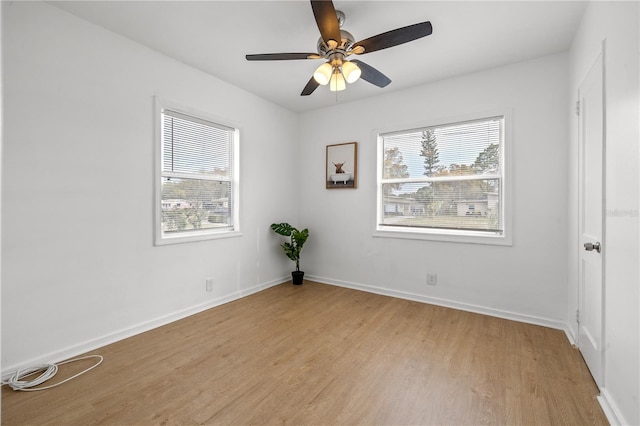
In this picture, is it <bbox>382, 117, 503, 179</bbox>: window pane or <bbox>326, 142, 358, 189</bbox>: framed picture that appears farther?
<bbox>326, 142, 358, 189</bbox>: framed picture

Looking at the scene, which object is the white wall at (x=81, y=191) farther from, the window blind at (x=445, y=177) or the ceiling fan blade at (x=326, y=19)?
the window blind at (x=445, y=177)

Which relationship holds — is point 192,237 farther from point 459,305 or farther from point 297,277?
point 459,305

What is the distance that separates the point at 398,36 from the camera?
2033mm

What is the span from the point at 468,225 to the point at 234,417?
296cm

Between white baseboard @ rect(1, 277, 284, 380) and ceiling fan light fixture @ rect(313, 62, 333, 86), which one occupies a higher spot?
ceiling fan light fixture @ rect(313, 62, 333, 86)

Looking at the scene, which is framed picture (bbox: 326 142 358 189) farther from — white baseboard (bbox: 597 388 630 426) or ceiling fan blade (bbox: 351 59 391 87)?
white baseboard (bbox: 597 388 630 426)

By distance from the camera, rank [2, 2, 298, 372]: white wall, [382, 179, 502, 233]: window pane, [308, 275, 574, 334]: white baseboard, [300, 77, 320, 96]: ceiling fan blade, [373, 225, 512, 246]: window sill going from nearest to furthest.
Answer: [2, 2, 298, 372]: white wall, [300, 77, 320, 96]: ceiling fan blade, [308, 275, 574, 334]: white baseboard, [373, 225, 512, 246]: window sill, [382, 179, 502, 233]: window pane

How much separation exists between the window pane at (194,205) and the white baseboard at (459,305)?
179cm

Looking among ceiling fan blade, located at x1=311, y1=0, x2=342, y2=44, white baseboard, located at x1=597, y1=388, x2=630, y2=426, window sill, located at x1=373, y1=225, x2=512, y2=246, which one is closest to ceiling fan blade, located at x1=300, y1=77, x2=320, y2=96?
ceiling fan blade, located at x1=311, y1=0, x2=342, y2=44

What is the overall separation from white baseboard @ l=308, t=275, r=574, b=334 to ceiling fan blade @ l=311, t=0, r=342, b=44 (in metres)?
2.92

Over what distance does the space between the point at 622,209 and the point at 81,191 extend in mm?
3609

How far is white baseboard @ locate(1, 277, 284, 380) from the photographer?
215 centimetres

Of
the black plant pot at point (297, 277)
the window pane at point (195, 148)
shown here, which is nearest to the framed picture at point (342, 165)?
the black plant pot at point (297, 277)

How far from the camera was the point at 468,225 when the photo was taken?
3400 mm
